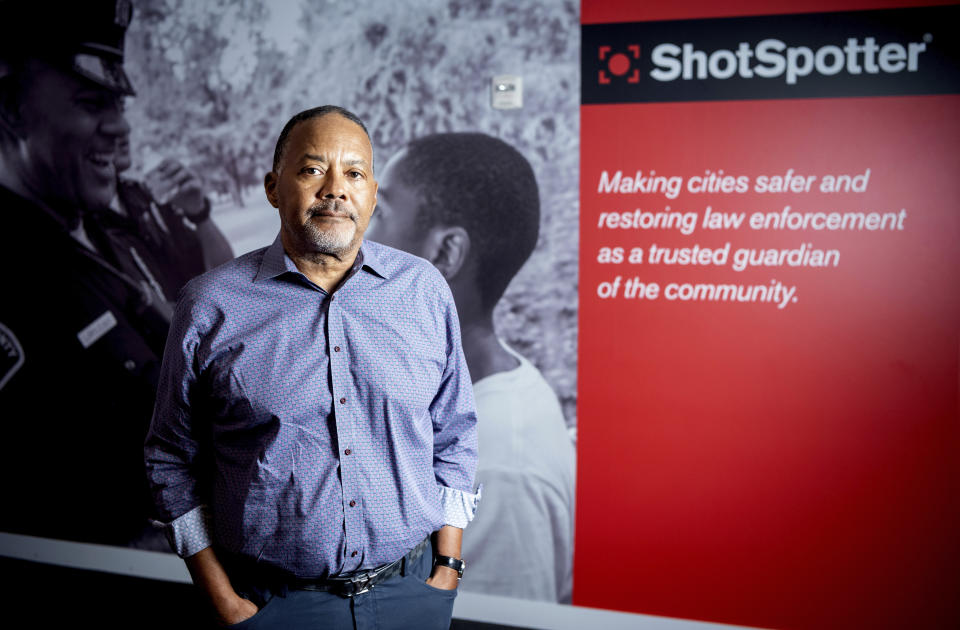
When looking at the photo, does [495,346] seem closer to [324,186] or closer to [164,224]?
[324,186]

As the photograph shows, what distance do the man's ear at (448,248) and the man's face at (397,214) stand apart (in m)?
0.04

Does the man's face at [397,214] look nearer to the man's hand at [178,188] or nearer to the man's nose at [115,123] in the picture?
the man's hand at [178,188]

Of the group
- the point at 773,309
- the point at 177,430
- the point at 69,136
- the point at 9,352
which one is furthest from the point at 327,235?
the point at 9,352

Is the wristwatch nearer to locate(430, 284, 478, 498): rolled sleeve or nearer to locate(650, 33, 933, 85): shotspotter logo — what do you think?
locate(430, 284, 478, 498): rolled sleeve

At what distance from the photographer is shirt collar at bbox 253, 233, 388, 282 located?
4.58ft

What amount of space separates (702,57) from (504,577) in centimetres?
203

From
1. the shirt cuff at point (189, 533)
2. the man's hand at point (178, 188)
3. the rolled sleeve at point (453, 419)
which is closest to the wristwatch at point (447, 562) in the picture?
the rolled sleeve at point (453, 419)

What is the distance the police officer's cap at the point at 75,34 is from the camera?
8.96 feet

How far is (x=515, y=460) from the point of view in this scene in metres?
2.47

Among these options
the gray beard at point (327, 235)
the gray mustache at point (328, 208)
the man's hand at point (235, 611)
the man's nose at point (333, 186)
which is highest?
the man's nose at point (333, 186)

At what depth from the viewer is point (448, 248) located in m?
2.47

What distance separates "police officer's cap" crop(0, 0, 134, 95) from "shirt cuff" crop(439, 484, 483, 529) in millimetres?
2291

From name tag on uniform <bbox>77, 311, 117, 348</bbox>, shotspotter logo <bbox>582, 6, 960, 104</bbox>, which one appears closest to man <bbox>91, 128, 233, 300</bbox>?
name tag on uniform <bbox>77, 311, 117, 348</bbox>

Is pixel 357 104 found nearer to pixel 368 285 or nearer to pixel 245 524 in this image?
pixel 368 285
